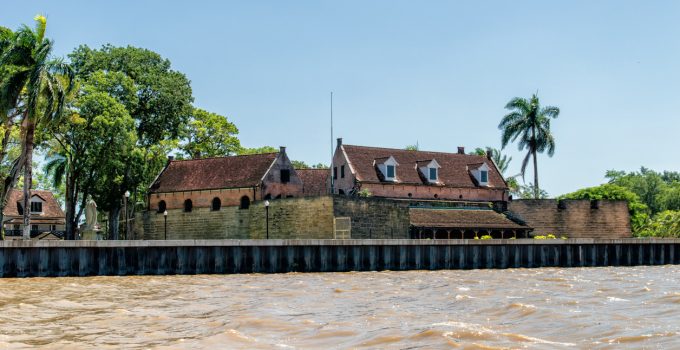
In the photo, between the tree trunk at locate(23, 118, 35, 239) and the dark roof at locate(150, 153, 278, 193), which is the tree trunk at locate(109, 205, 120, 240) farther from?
the tree trunk at locate(23, 118, 35, 239)

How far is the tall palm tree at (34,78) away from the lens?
4028 cm

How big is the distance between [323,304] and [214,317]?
373 cm

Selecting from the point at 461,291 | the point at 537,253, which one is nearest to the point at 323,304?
the point at 461,291

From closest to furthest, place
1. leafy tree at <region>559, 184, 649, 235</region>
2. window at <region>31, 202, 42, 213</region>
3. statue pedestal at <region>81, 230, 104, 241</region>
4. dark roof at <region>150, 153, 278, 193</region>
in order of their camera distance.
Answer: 1. statue pedestal at <region>81, 230, 104, 241</region>
2. dark roof at <region>150, 153, 278, 193</region>
3. leafy tree at <region>559, 184, 649, 235</region>
4. window at <region>31, 202, 42, 213</region>

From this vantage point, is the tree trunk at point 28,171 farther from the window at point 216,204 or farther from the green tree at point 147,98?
the green tree at point 147,98

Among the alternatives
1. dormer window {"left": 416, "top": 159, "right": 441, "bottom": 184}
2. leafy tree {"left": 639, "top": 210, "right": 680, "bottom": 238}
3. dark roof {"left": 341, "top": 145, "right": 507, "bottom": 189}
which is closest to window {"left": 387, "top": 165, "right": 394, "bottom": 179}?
dark roof {"left": 341, "top": 145, "right": 507, "bottom": 189}

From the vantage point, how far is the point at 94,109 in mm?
53188

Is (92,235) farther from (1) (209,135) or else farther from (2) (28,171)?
(1) (209,135)

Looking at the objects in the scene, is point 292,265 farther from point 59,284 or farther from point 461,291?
point 461,291

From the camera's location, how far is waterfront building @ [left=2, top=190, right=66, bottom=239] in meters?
74.5

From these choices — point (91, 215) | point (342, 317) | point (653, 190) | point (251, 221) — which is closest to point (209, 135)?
point (251, 221)

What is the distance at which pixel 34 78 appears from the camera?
134ft

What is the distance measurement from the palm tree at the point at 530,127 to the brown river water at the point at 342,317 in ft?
151

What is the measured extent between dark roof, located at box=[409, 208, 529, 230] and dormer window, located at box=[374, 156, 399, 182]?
3.54 m
